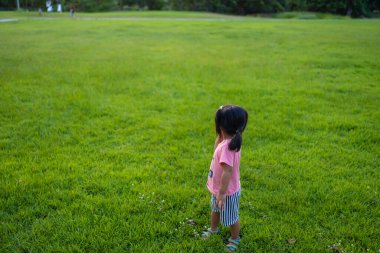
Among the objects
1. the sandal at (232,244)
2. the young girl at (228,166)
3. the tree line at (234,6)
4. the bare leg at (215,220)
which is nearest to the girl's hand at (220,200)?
the young girl at (228,166)

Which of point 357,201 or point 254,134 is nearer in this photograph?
point 357,201

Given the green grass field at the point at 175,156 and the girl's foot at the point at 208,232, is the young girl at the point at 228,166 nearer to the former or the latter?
the girl's foot at the point at 208,232

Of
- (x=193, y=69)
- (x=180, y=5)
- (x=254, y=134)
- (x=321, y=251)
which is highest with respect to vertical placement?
(x=180, y=5)

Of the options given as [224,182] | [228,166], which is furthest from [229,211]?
[228,166]

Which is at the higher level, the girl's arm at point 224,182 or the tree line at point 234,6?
the tree line at point 234,6

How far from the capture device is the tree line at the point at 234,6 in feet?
167

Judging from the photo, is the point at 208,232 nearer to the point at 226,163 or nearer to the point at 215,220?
the point at 215,220

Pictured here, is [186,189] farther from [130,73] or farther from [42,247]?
[130,73]

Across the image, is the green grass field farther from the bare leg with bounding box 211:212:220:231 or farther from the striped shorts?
the striped shorts

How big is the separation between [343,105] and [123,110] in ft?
15.0

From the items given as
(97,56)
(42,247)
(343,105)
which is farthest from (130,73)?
(42,247)

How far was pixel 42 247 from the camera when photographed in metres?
3.10

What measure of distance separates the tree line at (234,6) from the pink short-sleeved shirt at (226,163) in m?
52.9

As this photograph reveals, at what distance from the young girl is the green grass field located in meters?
0.34
